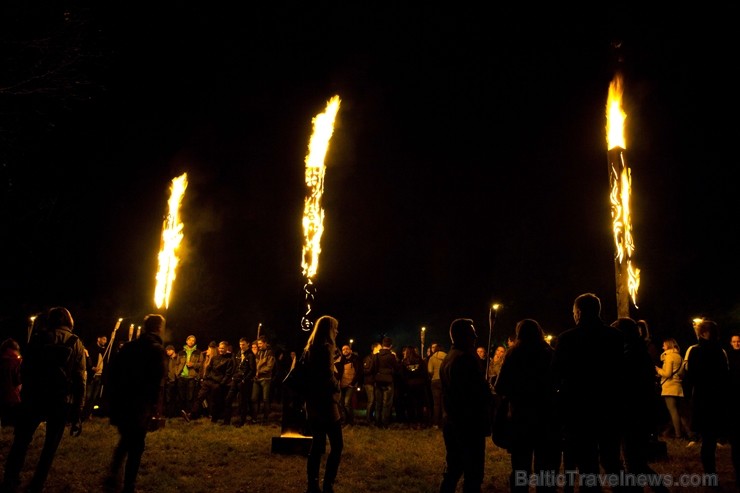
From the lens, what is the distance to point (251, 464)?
8445mm

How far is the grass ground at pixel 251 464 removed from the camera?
713 cm

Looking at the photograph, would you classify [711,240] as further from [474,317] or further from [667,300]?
[474,317]

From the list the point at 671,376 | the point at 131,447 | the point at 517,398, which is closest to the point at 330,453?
the point at 131,447

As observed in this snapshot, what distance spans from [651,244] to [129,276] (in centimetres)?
2695

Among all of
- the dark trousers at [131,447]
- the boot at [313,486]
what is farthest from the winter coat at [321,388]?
the dark trousers at [131,447]

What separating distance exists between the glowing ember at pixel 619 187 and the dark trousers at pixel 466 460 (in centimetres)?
521

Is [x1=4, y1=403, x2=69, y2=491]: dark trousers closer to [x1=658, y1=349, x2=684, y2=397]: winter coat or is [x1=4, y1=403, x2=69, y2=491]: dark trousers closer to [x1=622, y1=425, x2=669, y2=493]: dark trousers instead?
[x1=622, y1=425, x2=669, y2=493]: dark trousers

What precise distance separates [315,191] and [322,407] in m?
5.02

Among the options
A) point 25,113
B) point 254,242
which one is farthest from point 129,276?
point 25,113

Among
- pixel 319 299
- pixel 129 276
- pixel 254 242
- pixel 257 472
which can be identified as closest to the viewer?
pixel 257 472

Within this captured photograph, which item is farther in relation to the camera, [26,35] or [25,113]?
[25,113]

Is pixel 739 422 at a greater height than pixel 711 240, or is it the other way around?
pixel 711 240

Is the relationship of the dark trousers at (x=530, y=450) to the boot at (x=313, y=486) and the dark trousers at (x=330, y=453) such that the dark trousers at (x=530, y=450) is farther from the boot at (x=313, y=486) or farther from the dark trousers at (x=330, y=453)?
the boot at (x=313, y=486)

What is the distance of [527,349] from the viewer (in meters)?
5.63
